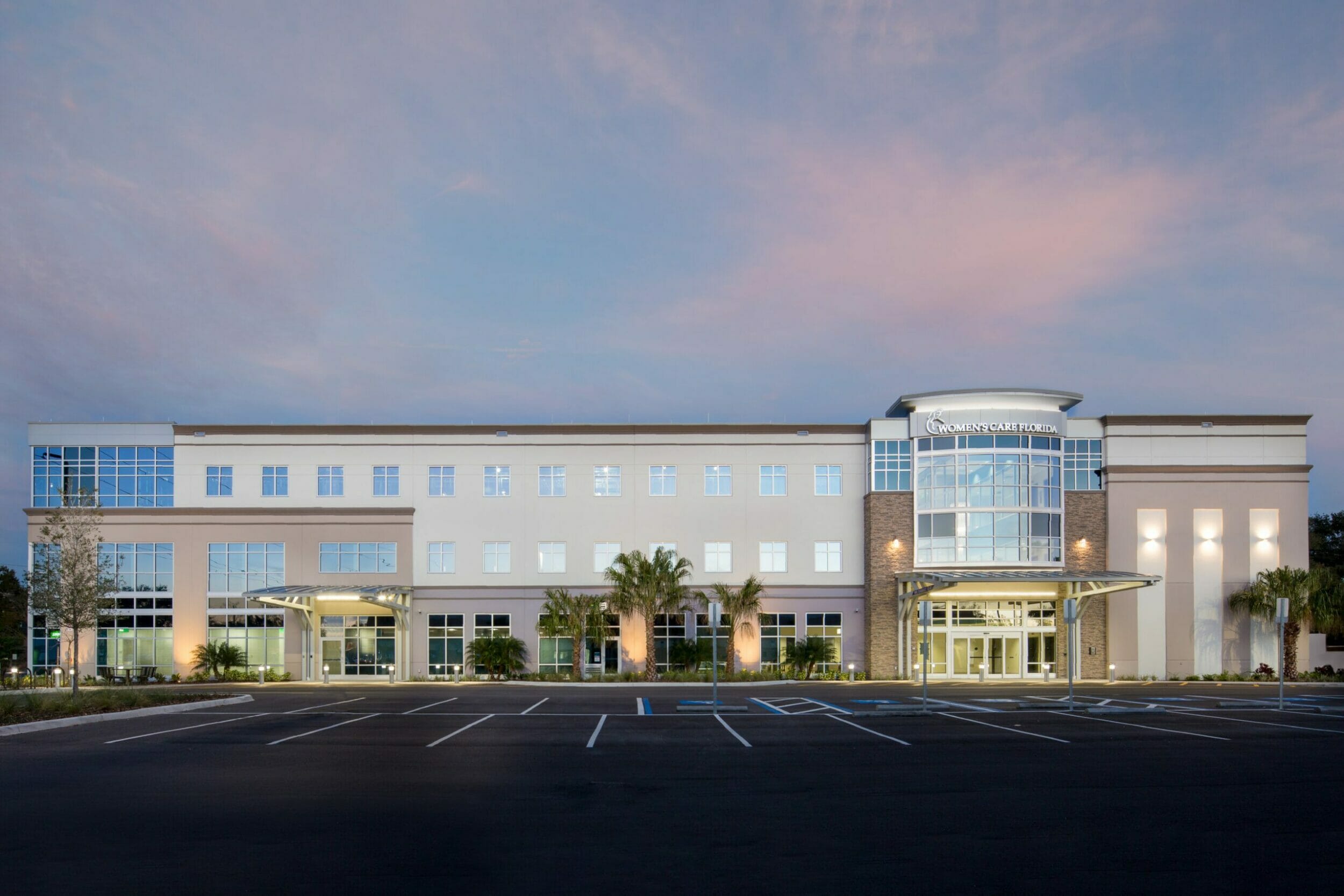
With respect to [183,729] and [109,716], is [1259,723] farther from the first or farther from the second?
[109,716]

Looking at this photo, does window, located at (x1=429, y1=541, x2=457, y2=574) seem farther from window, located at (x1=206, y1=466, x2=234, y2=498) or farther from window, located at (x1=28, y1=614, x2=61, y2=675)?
window, located at (x1=28, y1=614, x2=61, y2=675)

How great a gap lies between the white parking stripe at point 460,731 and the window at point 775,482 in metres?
22.1

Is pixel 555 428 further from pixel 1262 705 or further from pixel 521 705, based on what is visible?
pixel 1262 705

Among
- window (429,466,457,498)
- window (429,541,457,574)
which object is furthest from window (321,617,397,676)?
window (429,466,457,498)

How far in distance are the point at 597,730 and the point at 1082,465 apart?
29803 mm

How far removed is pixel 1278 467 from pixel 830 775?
Answer: 123 feet

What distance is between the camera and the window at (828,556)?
45125 millimetres

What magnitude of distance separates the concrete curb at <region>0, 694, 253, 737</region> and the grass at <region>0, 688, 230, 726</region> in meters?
0.18

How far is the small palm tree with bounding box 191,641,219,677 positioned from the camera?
140ft

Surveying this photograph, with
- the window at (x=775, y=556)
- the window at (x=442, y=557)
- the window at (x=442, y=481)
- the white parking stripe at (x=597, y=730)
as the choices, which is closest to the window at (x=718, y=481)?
the window at (x=775, y=556)

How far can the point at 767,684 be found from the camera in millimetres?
39125

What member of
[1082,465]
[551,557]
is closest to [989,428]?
[1082,465]

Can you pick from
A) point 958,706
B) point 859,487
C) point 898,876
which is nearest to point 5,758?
point 898,876

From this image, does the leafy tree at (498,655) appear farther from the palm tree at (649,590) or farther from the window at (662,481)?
the window at (662,481)
